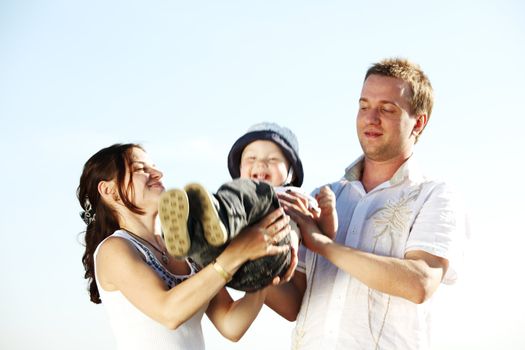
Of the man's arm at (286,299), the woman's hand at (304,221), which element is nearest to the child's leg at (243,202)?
the woman's hand at (304,221)

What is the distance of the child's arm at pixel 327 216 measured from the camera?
3.97 meters

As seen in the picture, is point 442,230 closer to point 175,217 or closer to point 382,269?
point 382,269

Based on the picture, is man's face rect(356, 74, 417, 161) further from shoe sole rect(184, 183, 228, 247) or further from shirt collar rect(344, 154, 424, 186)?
shoe sole rect(184, 183, 228, 247)

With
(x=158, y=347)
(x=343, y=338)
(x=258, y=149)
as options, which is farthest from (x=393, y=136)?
(x=158, y=347)

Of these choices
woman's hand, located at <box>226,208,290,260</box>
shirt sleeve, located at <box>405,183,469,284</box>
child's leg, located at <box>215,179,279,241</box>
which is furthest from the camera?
shirt sleeve, located at <box>405,183,469,284</box>

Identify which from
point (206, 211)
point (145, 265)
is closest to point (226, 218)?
point (206, 211)

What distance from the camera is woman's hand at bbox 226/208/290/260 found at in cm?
343

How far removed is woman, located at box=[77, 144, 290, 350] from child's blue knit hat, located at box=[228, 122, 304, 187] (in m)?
0.64

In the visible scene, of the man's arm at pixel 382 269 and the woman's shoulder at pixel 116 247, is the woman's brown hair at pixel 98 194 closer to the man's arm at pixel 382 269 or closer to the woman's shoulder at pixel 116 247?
the woman's shoulder at pixel 116 247

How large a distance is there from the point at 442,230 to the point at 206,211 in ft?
4.80

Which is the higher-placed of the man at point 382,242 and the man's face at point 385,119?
the man's face at point 385,119

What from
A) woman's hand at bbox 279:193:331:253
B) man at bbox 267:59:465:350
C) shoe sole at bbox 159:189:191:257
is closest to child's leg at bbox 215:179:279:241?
shoe sole at bbox 159:189:191:257

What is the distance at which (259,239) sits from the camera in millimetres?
3428

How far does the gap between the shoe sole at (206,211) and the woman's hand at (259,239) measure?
268mm
